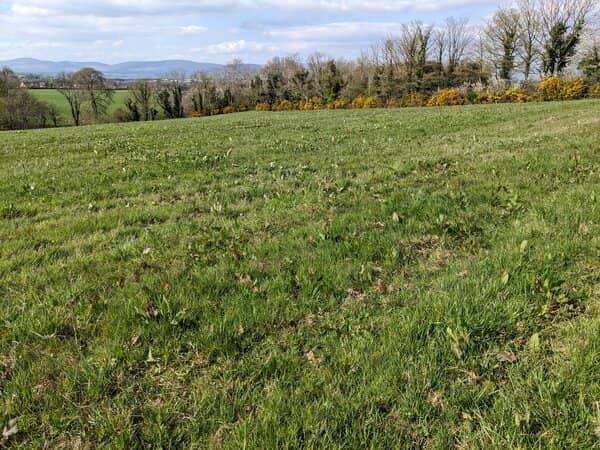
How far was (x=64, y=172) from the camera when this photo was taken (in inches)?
336

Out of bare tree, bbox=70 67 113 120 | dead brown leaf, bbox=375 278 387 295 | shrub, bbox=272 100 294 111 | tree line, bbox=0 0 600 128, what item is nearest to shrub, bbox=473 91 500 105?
tree line, bbox=0 0 600 128

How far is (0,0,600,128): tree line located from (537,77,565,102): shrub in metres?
1.76

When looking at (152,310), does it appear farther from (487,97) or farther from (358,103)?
(358,103)

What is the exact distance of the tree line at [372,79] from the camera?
48.8m

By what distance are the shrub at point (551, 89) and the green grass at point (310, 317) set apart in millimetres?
37953

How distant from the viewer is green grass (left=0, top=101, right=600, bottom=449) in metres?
2.21

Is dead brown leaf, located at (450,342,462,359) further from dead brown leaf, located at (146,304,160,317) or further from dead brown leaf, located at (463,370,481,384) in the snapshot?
dead brown leaf, located at (146,304,160,317)

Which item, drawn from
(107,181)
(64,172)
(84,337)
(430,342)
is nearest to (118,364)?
(84,337)

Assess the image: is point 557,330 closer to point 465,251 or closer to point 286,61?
point 465,251

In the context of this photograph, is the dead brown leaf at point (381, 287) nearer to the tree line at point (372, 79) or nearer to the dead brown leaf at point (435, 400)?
the dead brown leaf at point (435, 400)

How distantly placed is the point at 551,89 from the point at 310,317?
145 ft

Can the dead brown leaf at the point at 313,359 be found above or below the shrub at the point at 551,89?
below

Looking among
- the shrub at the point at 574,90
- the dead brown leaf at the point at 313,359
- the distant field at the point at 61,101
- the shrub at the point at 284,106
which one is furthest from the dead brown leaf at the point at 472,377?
the distant field at the point at 61,101

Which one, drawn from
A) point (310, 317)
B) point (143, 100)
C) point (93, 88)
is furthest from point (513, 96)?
point (93, 88)
